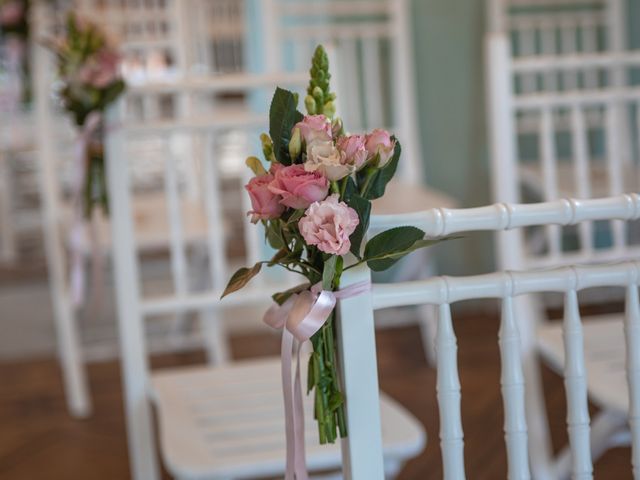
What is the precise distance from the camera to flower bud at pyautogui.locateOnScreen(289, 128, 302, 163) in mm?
802

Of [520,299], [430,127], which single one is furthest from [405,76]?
[520,299]

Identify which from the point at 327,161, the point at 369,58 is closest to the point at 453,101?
the point at 369,58

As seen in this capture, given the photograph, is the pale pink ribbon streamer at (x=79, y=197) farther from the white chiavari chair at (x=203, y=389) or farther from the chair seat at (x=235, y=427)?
the chair seat at (x=235, y=427)

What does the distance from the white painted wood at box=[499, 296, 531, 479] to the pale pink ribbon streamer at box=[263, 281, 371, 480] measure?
5.4 inches

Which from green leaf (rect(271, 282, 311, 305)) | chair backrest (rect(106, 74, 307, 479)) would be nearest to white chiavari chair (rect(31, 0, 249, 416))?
chair backrest (rect(106, 74, 307, 479))

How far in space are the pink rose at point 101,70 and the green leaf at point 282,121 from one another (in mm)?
1230

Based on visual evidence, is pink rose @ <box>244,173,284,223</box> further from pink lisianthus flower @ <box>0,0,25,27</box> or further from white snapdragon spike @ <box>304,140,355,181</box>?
pink lisianthus flower @ <box>0,0,25,27</box>

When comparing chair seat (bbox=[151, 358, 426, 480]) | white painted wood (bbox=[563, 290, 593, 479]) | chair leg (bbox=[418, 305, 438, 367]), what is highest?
white painted wood (bbox=[563, 290, 593, 479])

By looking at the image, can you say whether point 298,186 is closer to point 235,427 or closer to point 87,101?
point 235,427

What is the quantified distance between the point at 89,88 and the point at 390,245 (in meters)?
1.36

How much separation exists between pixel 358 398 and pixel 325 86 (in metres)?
0.25

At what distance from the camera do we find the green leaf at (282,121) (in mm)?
→ 827

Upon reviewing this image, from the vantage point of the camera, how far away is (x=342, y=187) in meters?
0.81

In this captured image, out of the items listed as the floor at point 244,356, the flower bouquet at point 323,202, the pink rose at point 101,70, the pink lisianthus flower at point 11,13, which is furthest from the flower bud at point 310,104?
the pink lisianthus flower at point 11,13
